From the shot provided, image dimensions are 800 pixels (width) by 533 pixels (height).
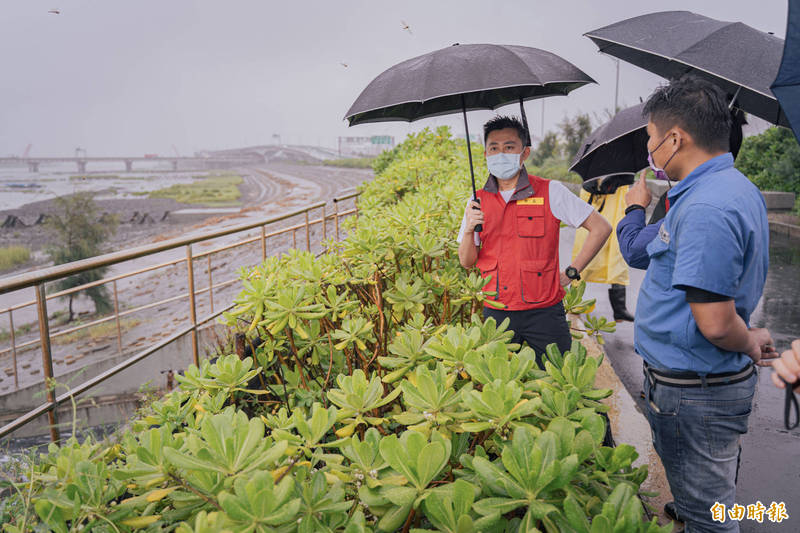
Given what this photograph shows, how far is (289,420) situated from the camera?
1444mm

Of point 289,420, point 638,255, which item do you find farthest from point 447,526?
point 638,255

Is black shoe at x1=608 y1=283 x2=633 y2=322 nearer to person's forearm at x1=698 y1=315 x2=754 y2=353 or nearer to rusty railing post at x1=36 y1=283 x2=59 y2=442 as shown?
person's forearm at x1=698 y1=315 x2=754 y2=353

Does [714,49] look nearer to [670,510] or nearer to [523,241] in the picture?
[523,241]

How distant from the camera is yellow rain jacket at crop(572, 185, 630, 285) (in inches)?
212

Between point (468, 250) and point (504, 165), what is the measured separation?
52cm

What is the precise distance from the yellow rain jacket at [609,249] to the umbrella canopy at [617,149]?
1836 mm

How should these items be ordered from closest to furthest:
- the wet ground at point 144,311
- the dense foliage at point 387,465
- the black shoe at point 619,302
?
the dense foliage at point 387,465 < the black shoe at point 619,302 < the wet ground at point 144,311

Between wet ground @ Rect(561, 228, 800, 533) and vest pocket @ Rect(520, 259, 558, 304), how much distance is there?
5.42ft

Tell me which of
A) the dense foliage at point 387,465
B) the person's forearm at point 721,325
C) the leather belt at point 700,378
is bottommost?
the leather belt at point 700,378

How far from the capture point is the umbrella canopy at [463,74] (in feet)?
9.10

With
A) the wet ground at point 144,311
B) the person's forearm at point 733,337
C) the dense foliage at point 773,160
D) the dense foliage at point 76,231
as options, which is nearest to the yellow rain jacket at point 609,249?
the person's forearm at point 733,337

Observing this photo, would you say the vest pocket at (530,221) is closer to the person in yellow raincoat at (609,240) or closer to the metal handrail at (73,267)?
the metal handrail at (73,267)

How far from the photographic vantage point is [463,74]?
2826mm

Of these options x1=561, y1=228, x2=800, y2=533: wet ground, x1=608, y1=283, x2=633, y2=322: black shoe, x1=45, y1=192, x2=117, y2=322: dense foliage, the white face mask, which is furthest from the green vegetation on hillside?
the white face mask
